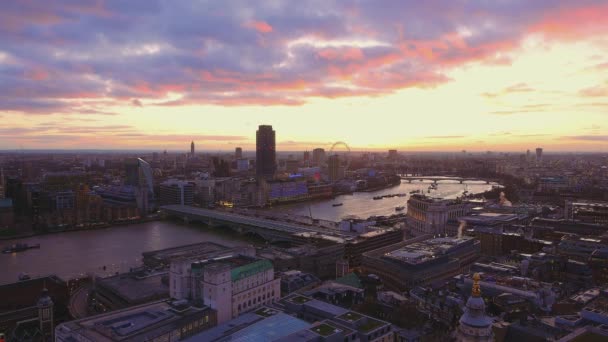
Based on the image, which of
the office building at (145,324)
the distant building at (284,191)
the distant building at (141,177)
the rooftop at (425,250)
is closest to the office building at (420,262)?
the rooftop at (425,250)

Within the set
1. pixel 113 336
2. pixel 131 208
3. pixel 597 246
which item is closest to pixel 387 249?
pixel 597 246

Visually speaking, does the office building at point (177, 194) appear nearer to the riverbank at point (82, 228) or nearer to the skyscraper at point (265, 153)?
the riverbank at point (82, 228)

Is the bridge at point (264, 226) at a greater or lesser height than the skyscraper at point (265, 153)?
lesser

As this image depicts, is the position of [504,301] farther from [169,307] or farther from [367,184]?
[367,184]

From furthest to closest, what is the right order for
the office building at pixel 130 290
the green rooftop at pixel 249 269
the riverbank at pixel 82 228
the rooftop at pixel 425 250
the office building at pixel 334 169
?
1. the office building at pixel 334 169
2. the riverbank at pixel 82 228
3. the rooftop at pixel 425 250
4. the office building at pixel 130 290
5. the green rooftop at pixel 249 269

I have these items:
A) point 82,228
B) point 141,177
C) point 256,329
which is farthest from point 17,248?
point 141,177

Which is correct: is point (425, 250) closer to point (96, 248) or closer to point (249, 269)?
point (249, 269)

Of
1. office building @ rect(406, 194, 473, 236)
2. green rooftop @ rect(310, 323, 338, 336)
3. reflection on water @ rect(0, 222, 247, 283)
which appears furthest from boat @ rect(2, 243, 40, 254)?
office building @ rect(406, 194, 473, 236)
